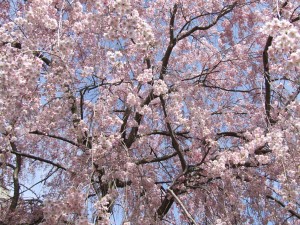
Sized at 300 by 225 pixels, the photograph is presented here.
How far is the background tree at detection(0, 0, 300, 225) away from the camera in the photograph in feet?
13.6

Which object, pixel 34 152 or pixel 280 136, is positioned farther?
pixel 34 152

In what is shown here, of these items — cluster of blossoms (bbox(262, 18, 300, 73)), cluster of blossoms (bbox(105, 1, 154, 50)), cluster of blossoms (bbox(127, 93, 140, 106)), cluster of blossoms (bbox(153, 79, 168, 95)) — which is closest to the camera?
cluster of blossoms (bbox(262, 18, 300, 73))

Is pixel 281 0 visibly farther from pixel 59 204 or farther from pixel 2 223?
pixel 2 223

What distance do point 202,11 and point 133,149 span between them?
8.04 feet

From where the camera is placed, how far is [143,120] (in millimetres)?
6598

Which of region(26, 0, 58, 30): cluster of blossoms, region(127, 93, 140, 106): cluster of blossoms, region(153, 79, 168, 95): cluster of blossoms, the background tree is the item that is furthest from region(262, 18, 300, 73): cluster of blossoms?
region(26, 0, 58, 30): cluster of blossoms

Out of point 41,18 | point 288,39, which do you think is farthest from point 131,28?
point 288,39

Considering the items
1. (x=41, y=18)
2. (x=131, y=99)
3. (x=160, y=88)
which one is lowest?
(x=160, y=88)

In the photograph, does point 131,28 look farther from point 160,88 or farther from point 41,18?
point 41,18

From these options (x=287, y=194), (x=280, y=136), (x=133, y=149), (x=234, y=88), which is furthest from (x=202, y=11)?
(x=287, y=194)

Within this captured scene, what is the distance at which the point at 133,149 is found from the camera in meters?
5.75

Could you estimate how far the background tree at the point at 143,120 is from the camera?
4137 mm

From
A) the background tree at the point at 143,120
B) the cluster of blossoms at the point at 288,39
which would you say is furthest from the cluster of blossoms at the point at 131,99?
the cluster of blossoms at the point at 288,39

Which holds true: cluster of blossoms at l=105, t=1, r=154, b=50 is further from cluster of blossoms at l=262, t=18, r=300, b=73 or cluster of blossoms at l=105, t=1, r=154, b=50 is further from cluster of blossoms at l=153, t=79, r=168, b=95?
cluster of blossoms at l=262, t=18, r=300, b=73
